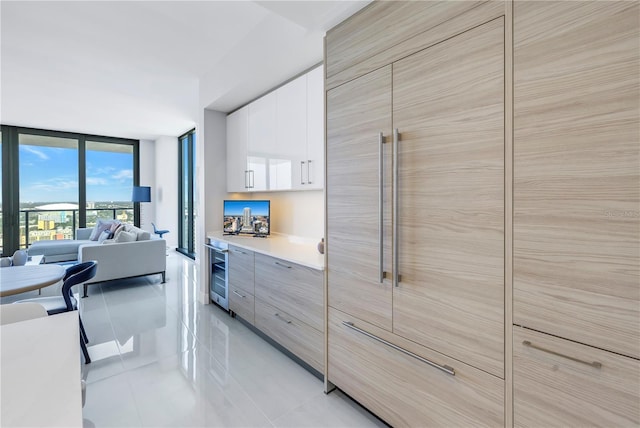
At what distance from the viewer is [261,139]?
3143mm

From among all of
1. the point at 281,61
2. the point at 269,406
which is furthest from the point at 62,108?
the point at 269,406

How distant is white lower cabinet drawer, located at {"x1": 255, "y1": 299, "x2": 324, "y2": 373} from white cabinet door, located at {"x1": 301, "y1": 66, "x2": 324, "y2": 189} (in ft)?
3.58

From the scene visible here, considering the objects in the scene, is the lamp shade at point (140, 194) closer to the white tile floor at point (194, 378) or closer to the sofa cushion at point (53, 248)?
the sofa cushion at point (53, 248)

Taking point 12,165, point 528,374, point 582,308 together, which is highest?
point 12,165

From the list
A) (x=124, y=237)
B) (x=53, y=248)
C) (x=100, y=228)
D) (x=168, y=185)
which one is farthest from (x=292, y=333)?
(x=168, y=185)

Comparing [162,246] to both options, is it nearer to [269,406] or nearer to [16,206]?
[269,406]

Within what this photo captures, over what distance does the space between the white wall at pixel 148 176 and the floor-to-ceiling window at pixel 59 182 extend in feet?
0.57

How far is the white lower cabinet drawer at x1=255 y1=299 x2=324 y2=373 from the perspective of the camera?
6.83 feet

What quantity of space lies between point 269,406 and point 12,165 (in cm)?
779

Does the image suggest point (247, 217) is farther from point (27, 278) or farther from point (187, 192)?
point (187, 192)

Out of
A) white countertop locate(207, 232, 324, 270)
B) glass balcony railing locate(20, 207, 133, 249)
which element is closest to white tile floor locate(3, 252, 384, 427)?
white countertop locate(207, 232, 324, 270)

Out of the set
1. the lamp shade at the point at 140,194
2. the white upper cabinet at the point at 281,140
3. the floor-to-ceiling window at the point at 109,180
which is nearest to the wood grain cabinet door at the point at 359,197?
the white upper cabinet at the point at 281,140

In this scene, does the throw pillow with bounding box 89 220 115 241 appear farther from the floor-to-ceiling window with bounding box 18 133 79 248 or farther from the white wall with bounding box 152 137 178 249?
the floor-to-ceiling window with bounding box 18 133 79 248

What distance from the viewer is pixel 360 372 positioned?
68.8 inches
